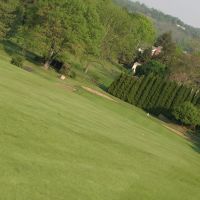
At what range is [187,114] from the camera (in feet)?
193

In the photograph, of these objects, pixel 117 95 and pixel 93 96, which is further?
pixel 117 95

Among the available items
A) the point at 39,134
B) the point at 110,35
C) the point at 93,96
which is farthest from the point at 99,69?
the point at 39,134

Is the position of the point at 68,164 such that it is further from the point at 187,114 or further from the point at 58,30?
the point at 58,30

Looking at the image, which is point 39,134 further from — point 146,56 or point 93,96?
point 146,56

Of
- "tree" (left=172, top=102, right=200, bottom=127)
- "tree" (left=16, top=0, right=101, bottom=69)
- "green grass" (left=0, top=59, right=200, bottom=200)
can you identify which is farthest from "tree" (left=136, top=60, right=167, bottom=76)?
"green grass" (left=0, top=59, right=200, bottom=200)

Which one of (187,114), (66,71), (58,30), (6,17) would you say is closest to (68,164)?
(187,114)

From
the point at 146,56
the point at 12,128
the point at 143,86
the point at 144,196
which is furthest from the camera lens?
the point at 146,56

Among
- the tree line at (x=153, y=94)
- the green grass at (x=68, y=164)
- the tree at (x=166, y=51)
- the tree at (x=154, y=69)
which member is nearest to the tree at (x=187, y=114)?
the tree line at (x=153, y=94)

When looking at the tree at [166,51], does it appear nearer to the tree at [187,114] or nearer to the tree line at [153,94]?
the tree line at [153,94]

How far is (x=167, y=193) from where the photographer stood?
1538cm

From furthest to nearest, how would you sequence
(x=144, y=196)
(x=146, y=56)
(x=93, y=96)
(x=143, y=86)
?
1. (x=146, y=56)
2. (x=143, y=86)
3. (x=93, y=96)
4. (x=144, y=196)

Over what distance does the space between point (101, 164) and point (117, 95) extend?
52198 millimetres

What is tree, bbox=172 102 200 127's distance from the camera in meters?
58.1

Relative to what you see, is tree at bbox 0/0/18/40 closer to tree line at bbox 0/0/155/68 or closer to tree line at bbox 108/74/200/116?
tree line at bbox 0/0/155/68
